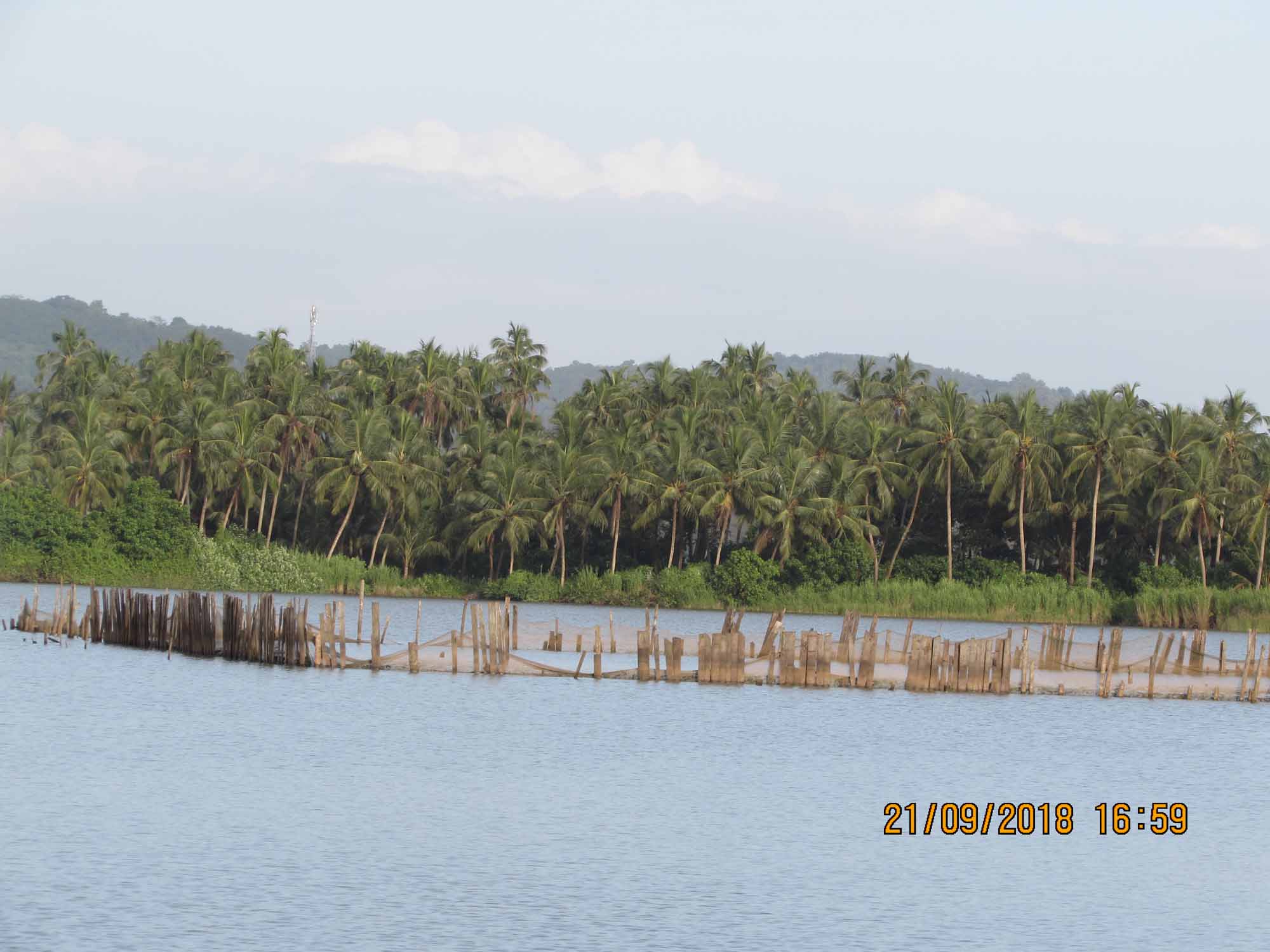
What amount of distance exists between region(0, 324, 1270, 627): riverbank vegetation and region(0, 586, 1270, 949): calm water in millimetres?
41482

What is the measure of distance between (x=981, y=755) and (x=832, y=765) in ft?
11.4

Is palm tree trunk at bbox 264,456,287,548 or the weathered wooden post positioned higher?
palm tree trunk at bbox 264,456,287,548

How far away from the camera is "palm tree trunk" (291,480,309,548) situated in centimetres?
9075

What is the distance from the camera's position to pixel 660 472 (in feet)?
282

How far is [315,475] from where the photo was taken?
91250 millimetres

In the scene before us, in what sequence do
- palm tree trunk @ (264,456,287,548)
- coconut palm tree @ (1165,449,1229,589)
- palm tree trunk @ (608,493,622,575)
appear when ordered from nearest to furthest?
coconut palm tree @ (1165,449,1229,589) → palm tree trunk @ (608,493,622,575) → palm tree trunk @ (264,456,287,548)

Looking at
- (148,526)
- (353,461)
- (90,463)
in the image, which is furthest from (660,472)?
(90,463)

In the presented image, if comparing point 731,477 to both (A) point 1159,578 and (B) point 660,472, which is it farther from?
(A) point 1159,578

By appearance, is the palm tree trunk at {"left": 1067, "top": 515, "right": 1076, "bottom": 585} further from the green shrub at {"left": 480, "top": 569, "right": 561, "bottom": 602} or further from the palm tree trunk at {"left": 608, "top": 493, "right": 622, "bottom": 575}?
the green shrub at {"left": 480, "top": 569, "right": 561, "bottom": 602}

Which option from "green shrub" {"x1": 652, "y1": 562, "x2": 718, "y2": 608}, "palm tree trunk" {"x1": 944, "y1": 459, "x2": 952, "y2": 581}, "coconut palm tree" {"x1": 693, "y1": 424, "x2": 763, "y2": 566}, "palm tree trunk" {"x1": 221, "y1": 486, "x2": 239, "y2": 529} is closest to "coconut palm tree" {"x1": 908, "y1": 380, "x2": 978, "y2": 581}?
"palm tree trunk" {"x1": 944, "y1": 459, "x2": 952, "y2": 581}

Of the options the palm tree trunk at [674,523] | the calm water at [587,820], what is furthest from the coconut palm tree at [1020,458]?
the calm water at [587,820]

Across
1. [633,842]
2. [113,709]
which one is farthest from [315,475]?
[633,842]
